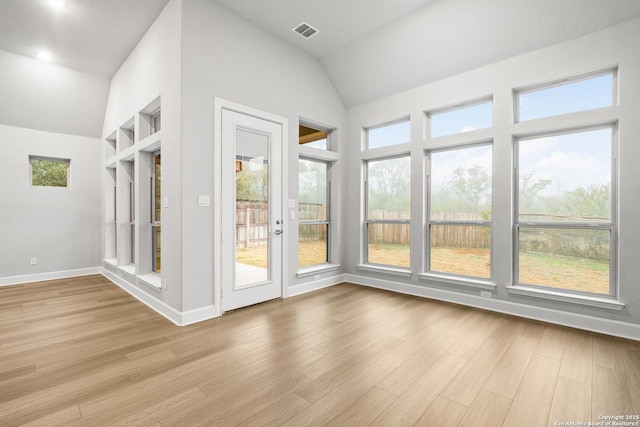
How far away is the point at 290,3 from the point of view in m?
3.52

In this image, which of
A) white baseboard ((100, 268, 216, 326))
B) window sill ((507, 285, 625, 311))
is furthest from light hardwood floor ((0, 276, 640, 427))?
window sill ((507, 285, 625, 311))

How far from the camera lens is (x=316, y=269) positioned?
4.80 meters

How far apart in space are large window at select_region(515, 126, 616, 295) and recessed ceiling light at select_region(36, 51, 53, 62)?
6872 mm

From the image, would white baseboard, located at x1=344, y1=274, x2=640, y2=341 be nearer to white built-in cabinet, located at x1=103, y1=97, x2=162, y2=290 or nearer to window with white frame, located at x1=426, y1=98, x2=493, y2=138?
window with white frame, located at x1=426, y1=98, x2=493, y2=138

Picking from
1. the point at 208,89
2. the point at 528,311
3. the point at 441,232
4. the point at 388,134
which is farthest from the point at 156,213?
the point at 528,311

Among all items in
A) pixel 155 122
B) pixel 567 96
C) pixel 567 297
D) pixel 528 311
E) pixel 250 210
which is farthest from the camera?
pixel 155 122

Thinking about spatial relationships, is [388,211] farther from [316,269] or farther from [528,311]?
[528,311]

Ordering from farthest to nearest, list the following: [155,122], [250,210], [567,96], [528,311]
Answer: [155,122], [250,210], [528,311], [567,96]

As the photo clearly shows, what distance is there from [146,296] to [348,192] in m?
3.46

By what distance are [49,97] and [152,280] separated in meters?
3.87

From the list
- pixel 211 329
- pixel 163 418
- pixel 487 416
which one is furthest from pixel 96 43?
pixel 487 416

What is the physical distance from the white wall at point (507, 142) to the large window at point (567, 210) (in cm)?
16

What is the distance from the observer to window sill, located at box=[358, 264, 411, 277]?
4547 millimetres

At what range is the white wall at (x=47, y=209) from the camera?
506 centimetres
